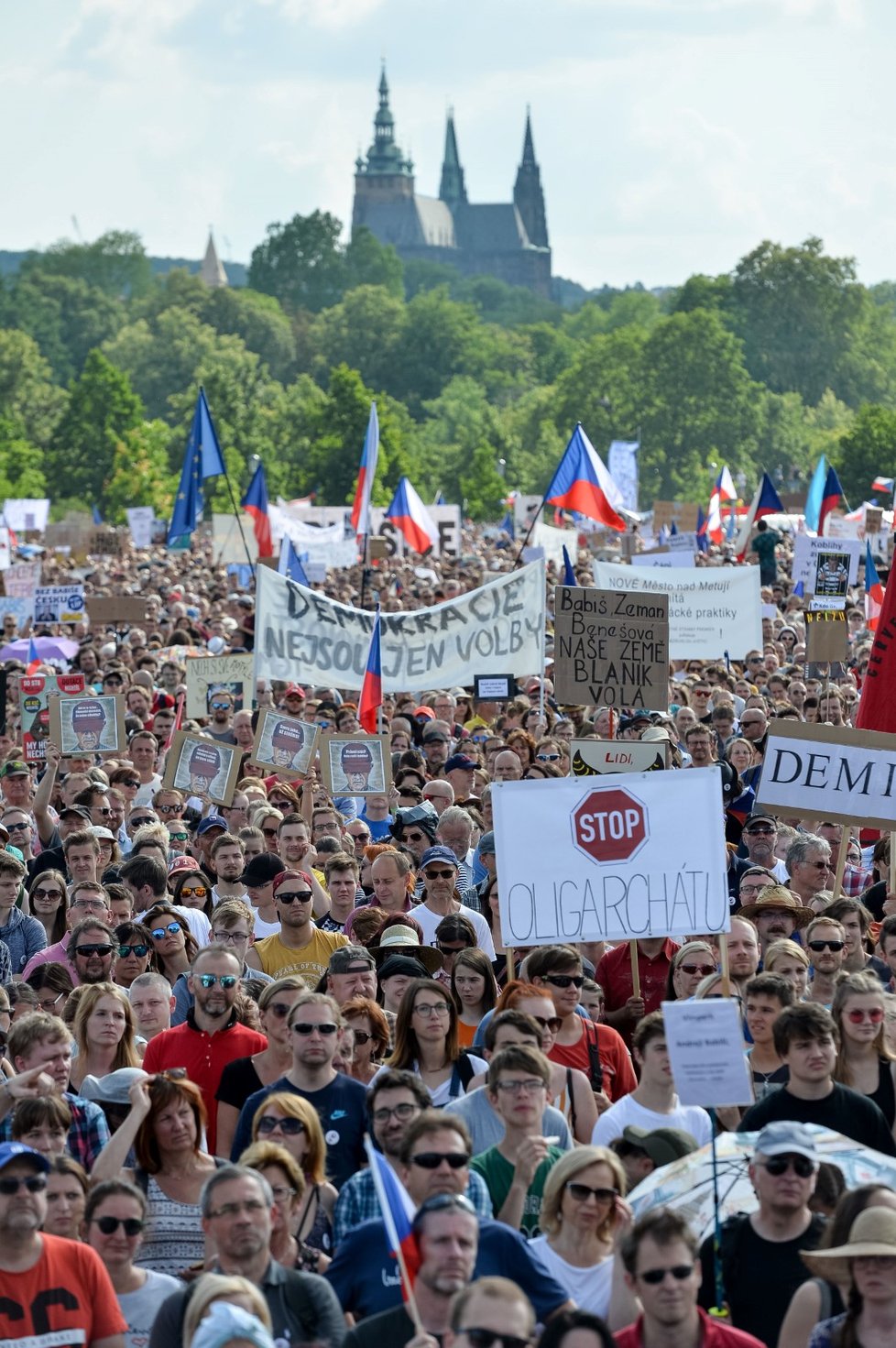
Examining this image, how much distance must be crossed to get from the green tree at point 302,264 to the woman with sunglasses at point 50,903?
170324mm

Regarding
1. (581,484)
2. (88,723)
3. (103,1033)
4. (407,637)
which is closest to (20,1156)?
(103,1033)

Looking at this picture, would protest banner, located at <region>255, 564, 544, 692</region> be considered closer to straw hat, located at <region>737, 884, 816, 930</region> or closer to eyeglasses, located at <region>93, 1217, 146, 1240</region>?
straw hat, located at <region>737, 884, 816, 930</region>

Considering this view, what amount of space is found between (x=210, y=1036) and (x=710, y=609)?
506 inches

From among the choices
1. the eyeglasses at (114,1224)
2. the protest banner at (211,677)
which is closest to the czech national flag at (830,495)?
the protest banner at (211,677)

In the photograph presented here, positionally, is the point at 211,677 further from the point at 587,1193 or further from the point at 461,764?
the point at 587,1193

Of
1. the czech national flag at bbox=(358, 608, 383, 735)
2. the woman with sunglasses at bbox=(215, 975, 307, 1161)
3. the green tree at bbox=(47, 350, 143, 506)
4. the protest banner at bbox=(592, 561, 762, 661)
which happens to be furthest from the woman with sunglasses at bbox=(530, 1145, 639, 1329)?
the green tree at bbox=(47, 350, 143, 506)

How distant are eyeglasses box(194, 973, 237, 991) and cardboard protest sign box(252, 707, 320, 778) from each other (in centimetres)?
572

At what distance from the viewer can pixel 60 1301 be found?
17.5ft

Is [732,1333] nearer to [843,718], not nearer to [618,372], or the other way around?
[843,718]

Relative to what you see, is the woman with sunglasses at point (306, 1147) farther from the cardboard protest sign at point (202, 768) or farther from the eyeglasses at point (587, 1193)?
the cardboard protest sign at point (202, 768)

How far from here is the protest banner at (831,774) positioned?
32.2 feet

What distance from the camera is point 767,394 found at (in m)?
114

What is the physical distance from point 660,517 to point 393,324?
302ft

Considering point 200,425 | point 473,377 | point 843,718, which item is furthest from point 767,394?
point 843,718
